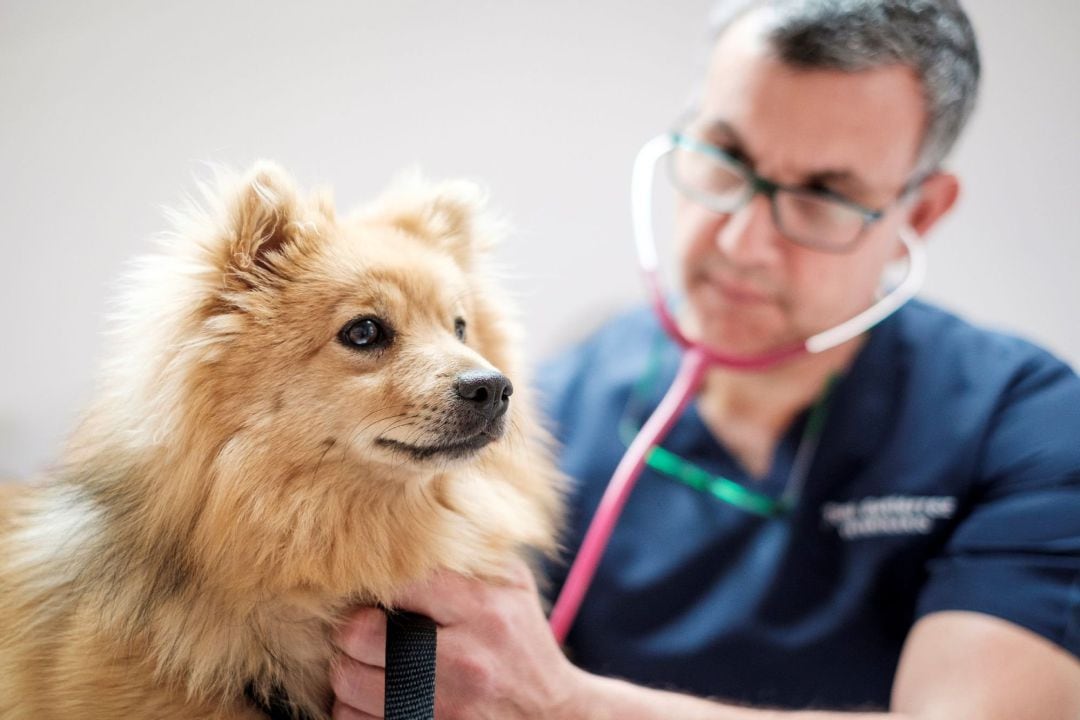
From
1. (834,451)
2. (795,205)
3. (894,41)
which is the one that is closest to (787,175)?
(795,205)

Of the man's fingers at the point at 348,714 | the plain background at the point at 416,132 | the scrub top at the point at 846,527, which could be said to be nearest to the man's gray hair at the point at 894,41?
the scrub top at the point at 846,527

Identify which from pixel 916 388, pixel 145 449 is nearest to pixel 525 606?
pixel 145 449

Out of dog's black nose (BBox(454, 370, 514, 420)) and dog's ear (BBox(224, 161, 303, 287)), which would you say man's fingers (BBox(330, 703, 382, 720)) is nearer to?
dog's black nose (BBox(454, 370, 514, 420))

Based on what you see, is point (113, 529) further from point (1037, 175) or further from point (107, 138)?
point (1037, 175)

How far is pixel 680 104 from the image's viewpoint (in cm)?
213

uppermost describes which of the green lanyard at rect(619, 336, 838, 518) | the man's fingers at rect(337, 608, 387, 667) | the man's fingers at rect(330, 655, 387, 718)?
the man's fingers at rect(337, 608, 387, 667)

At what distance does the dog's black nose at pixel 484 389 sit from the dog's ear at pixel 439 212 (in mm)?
312

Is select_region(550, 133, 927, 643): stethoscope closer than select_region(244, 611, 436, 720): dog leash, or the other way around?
select_region(244, 611, 436, 720): dog leash

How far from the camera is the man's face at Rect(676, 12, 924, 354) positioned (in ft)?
4.28

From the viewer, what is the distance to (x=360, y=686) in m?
0.98

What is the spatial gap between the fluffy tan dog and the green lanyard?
1.81ft

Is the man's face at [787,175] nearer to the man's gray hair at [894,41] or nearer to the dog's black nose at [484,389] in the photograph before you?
the man's gray hair at [894,41]

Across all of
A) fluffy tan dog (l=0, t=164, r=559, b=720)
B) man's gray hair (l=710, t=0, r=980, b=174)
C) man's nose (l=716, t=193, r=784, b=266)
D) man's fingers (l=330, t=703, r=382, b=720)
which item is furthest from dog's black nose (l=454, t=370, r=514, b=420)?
man's gray hair (l=710, t=0, r=980, b=174)

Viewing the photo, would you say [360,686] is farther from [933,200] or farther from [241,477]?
[933,200]
